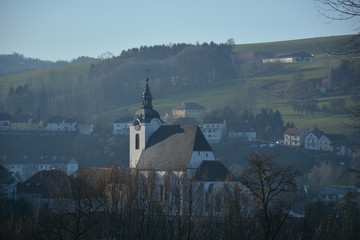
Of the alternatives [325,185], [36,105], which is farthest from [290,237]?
[36,105]

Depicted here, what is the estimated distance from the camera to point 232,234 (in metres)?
42.6

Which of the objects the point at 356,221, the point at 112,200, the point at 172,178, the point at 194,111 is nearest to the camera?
the point at 112,200

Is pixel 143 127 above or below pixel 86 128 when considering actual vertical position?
above

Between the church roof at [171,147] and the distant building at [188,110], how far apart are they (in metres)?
80.8

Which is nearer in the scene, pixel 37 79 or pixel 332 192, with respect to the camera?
pixel 332 192

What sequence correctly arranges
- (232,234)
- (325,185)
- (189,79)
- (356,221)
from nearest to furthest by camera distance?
(232,234)
(356,221)
(325,185)
(189,79)

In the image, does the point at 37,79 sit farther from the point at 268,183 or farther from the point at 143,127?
the point at 268,183

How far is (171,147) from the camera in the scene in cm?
6825

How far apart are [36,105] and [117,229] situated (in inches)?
5249

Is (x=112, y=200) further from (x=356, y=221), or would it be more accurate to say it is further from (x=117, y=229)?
(x=356, y=221)

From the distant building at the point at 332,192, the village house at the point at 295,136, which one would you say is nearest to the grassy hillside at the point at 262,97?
the village house at the point at 295,136

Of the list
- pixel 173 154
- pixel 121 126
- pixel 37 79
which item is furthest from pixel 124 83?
pixel 173 154

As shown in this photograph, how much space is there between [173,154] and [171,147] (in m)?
0.97

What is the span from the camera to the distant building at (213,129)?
132 m
